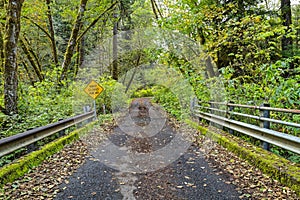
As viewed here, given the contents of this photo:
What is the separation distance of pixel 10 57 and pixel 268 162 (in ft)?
26.6

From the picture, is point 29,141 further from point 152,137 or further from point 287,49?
point 287,49

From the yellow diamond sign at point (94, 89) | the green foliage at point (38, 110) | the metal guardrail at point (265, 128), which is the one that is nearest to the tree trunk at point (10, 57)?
the green foliage at point (38, 110)

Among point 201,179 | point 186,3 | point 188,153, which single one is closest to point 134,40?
point 186,3

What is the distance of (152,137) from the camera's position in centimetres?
922

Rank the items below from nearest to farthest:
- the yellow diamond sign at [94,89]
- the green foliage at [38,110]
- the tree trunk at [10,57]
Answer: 1. the green foliage at [38,110]
2. the tree trunk at [10,57]
3. the yellow diamond sign at [94,89]

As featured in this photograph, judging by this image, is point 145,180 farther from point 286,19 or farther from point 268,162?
point 286,19

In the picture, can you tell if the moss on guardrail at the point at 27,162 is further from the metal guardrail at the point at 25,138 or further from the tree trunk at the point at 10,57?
the tree trunk at the point at 10,57

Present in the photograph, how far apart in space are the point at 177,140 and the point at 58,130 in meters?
3.84

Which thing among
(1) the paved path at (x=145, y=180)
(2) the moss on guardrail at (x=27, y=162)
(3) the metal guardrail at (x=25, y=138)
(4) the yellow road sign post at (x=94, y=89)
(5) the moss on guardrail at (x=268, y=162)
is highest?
(4) the yellow road sign post at (x=94, y=89)

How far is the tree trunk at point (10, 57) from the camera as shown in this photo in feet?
27.3

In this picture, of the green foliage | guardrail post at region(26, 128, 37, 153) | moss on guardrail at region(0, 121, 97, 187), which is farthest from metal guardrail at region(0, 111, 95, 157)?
the green foliage

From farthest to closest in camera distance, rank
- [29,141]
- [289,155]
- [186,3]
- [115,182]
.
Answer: [186,3]
[289,155]
[29,141]
[115,182]

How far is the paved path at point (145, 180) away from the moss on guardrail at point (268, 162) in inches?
30.7

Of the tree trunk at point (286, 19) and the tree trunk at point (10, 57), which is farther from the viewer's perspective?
the tree trunk at point (286, 19)
